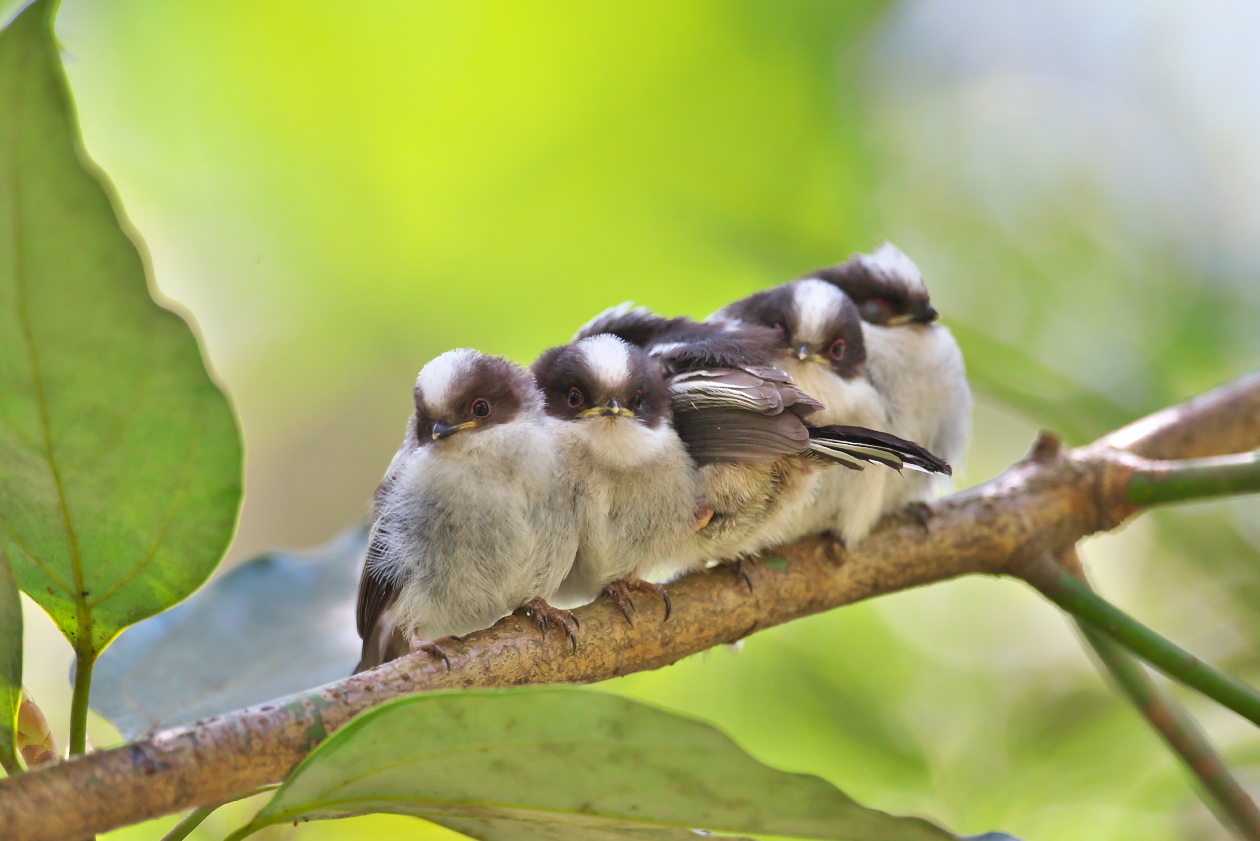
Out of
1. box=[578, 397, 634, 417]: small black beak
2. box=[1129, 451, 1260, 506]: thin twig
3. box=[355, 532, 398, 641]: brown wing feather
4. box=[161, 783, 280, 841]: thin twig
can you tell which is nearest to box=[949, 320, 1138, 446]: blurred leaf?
box=[1129, 451, 1260, 506]: thin twig

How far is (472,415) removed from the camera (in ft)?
5.17

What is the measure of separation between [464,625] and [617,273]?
1485 millimetres

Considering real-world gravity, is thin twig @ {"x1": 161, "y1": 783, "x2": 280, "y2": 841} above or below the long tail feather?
below

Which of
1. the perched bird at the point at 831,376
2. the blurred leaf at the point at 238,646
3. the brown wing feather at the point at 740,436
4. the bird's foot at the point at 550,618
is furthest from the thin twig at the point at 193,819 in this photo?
the perched bird at the point at 831,376

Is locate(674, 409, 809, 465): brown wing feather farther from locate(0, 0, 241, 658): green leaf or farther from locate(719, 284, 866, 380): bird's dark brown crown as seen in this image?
locate(0, 0, 241, 658): green leaf

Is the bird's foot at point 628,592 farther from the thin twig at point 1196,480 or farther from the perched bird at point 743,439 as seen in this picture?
the thin twig at point 1196,480

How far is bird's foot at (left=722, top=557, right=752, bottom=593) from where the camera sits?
1.54 meters

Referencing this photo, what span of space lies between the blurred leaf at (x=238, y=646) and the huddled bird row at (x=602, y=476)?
0.10 meters

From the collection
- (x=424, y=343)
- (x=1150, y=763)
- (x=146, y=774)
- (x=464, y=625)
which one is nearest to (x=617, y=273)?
(x=424, y=343)

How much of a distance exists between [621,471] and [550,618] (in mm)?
298

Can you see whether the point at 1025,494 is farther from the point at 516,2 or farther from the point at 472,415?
the point at 516,2

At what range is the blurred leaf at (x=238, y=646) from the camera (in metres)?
1.35

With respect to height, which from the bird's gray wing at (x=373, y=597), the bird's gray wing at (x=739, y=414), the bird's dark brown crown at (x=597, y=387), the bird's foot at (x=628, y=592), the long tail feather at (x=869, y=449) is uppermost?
the bird's dark brown crown at (x=597, y=387)

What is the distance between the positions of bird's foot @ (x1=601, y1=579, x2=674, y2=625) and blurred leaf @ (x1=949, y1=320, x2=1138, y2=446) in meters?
1.38
